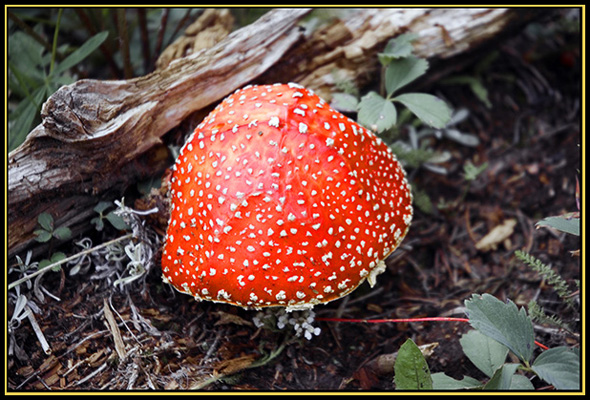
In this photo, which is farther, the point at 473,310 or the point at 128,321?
the point at 128,321

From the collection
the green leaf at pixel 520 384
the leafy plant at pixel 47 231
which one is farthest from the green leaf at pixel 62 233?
the green leaf at pixel 520 384

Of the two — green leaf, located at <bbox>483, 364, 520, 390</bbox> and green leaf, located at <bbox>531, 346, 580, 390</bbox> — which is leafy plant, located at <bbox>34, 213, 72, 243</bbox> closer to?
green leaf, located at <bbox>483, 364, 520, 390</bbox>

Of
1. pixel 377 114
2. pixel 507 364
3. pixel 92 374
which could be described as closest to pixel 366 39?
pixel 377 114

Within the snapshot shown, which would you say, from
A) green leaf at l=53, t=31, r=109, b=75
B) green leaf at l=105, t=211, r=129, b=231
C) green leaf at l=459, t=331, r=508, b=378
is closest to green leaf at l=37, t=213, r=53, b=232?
green leaf at l=105, t=211, r=129, b=231

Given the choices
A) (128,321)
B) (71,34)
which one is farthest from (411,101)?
(71,34)

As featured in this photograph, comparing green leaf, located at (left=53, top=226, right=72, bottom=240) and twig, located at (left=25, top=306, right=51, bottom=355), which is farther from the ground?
green leaf, located at (left=53, top=226, right=72, bottom=240)

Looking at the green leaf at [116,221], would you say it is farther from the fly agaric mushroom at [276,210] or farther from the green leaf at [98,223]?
the fly agaric mushroom at [276,210]

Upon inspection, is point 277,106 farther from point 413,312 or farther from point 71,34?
point 71,34

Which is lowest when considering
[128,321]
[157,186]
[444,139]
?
[444,139]
